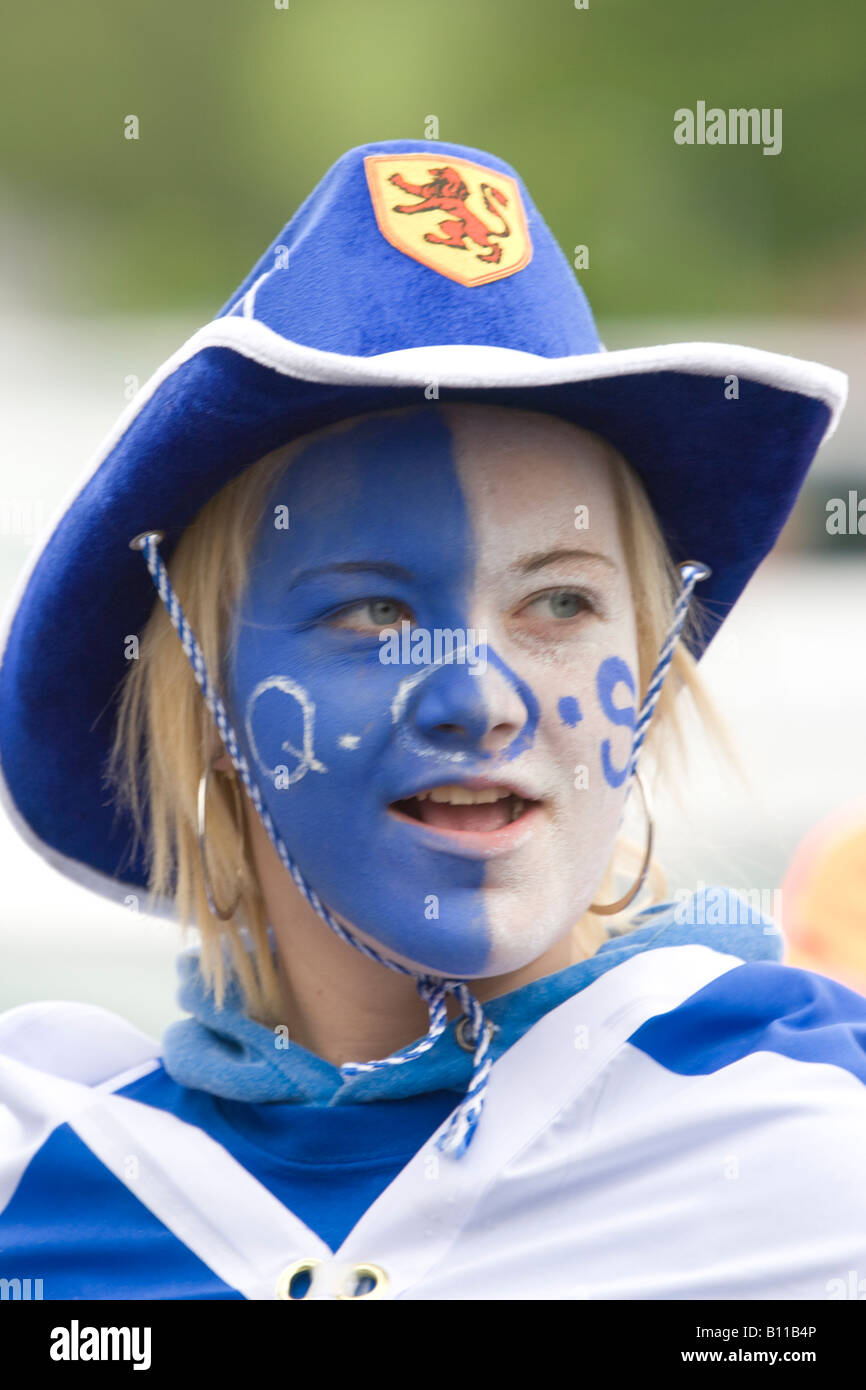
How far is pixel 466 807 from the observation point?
4.05ft

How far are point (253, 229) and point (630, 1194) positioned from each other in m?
7.10

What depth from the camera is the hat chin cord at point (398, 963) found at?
1.26m

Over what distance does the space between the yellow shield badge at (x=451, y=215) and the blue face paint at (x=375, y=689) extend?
0.43ft

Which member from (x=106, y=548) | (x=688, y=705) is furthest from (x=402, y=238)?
(x=688, y=705)

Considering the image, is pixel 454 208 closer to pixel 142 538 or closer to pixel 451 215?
pixel 451 215

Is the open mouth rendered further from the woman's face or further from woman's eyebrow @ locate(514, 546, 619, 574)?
woman's eyebrow @ locate(514, 546, 619, 574)

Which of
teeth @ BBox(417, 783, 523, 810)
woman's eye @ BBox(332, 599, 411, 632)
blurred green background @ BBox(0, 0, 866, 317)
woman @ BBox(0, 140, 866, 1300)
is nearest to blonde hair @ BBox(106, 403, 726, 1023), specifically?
woman @ BBox(0, 140, 866, 1300)

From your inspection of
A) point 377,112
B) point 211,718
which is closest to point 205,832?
point 211,718

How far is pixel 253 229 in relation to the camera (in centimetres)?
770

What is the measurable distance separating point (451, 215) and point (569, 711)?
1.39 ft

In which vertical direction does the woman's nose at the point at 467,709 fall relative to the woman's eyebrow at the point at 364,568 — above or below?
below

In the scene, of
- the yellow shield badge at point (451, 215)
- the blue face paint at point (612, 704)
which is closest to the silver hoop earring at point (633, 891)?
the blue face paint at point (612, 704)

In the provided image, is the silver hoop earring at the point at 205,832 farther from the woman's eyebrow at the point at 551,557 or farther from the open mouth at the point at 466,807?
the woman's eyebrow at the point at 551,557
